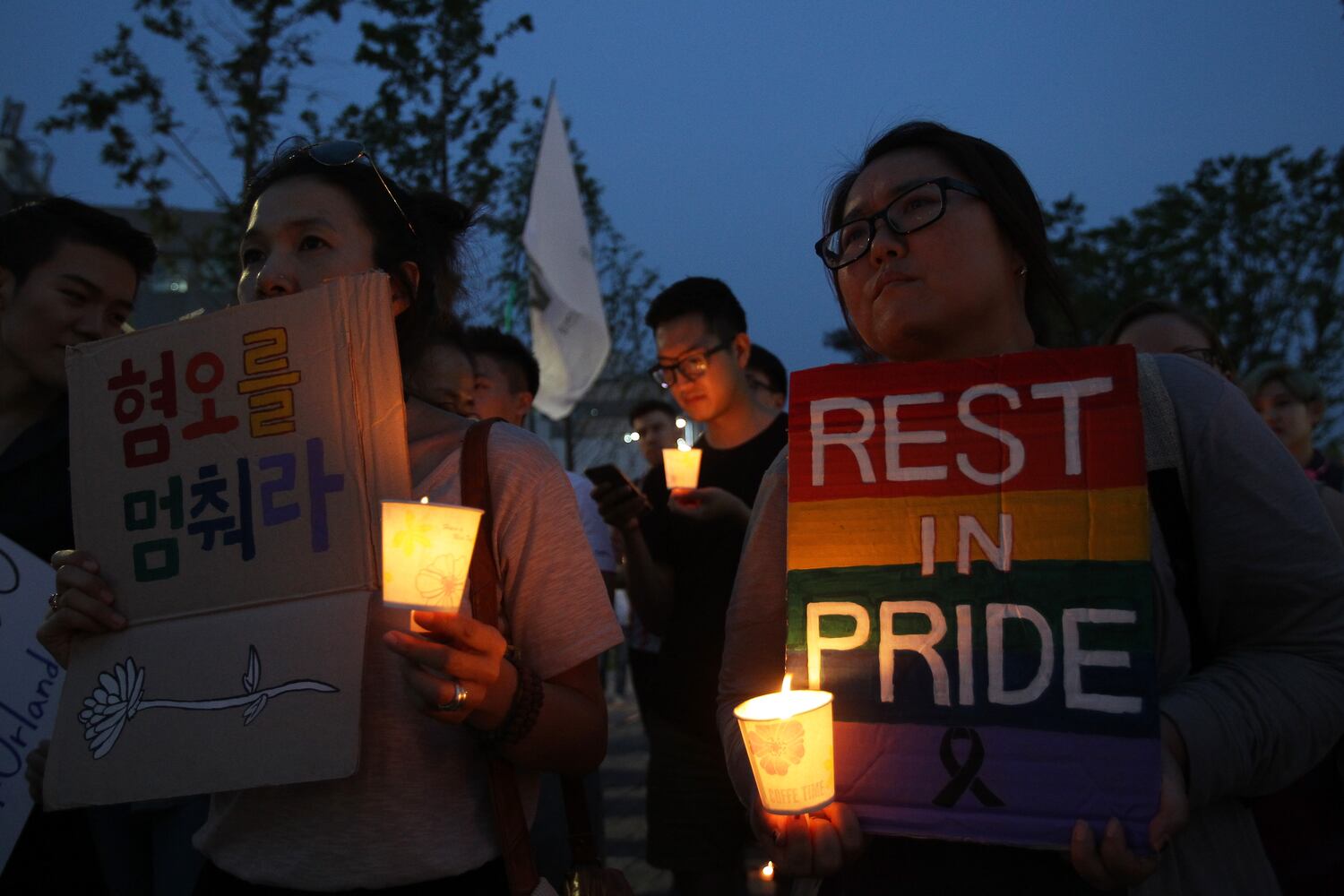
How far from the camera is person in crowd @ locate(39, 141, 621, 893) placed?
166cm

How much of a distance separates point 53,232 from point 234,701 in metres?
1.80

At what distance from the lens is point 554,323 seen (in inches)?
289

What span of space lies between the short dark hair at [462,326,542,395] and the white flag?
2.54 m

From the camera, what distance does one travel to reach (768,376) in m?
5.95

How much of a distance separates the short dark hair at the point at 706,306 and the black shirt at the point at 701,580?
480 millimetres

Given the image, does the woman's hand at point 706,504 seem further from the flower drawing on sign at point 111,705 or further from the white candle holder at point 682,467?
the flower drawing on sign at point 111,705

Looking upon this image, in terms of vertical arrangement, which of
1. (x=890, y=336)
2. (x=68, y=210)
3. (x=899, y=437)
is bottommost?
(x=899, y=437)

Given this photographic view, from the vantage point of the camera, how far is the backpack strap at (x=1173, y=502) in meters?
1.55

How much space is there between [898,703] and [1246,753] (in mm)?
486

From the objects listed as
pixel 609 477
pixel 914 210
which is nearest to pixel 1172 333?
pixel 609 477

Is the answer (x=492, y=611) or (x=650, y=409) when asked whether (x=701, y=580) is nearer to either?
(x=492, y=611)

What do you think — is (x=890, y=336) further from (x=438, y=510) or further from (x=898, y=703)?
(x=438, y=510)

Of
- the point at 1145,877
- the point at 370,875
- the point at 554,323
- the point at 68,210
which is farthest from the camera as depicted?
the point at 554,323

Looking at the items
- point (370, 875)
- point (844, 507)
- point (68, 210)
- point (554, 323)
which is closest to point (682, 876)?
point (370, 875)
